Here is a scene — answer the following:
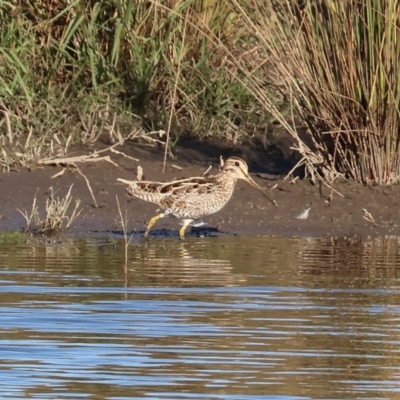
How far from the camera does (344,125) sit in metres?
10.1

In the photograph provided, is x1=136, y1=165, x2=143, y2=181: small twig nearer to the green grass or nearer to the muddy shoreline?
the muddy shoreline

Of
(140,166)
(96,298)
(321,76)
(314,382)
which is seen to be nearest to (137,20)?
(140,166)

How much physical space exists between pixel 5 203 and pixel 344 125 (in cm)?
258

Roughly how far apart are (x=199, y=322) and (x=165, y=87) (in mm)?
6369

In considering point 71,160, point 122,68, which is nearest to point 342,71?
point 71,160

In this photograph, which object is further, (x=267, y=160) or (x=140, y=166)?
(x=267, y=160)

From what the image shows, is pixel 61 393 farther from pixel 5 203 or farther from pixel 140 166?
pixel 140 166

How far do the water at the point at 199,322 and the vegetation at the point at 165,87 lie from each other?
153cm

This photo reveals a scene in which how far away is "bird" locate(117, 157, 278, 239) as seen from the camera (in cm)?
980

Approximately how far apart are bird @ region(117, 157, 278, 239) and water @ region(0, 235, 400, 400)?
94 centimetres

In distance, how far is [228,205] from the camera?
1049 cm

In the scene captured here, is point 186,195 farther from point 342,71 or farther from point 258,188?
point 342,71

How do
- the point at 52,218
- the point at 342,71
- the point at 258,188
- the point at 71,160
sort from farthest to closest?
1. the point at 71,160
2. the point at 258,188
3. the point at 342,71
4. the point at 52,218

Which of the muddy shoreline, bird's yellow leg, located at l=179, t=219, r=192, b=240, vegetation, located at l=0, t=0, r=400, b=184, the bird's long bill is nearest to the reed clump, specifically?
vegetation, located at l=0, t=0, r=400, b=184
